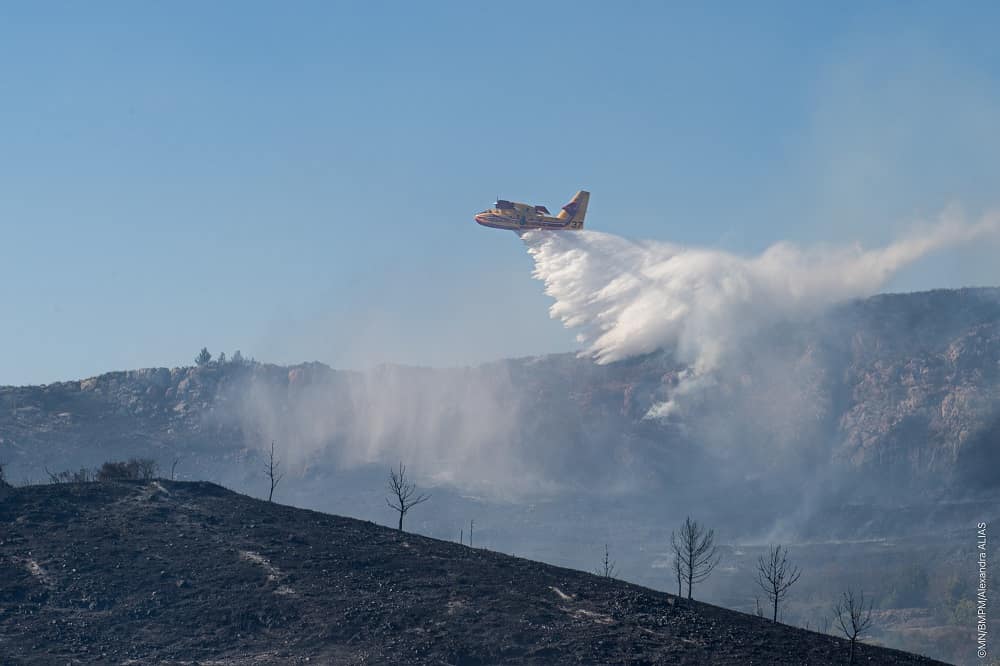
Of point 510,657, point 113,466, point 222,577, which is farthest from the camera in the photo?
point 113,466

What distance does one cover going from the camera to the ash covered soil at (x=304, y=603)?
305ft

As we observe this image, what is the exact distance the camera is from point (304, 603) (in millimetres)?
101062

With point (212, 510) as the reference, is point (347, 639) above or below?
below

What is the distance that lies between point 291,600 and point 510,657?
20670 millimetres

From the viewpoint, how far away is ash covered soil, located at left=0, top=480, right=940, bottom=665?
93000 millimetres

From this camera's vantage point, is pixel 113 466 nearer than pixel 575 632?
No

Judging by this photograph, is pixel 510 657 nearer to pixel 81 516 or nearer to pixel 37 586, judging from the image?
pixel 37 586

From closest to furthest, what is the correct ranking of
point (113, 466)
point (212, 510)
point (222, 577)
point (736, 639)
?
point (736, 639) → point (222, 577) → point (212, 510) → point (113, 466)

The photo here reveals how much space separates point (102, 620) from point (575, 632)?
1479 inches

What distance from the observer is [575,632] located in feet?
314

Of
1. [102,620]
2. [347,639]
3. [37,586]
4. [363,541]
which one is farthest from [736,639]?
[37,586]

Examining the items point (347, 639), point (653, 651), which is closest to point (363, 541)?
point (347, 639)

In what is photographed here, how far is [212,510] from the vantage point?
123 meters

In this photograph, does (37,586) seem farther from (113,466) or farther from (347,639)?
(113,466)
